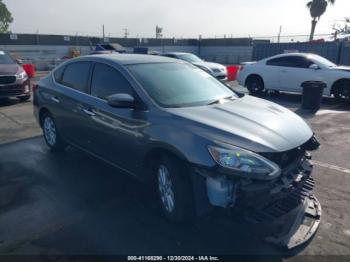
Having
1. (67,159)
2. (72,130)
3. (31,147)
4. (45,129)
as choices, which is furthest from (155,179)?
(31,147)

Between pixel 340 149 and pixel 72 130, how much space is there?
15.3 feet

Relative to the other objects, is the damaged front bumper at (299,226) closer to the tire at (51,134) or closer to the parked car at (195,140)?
the parked car at (195,140)

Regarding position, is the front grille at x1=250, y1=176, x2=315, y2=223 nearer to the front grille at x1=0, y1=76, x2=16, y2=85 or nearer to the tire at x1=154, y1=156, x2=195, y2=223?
the tire at x1=154, y1=156, x2=195, y2=223

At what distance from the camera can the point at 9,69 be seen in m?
10.6

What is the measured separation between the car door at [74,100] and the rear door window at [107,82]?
0.20m

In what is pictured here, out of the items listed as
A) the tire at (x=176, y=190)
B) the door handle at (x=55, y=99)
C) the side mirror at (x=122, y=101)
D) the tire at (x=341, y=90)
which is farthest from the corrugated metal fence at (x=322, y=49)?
the tire at (x=176, y=190)

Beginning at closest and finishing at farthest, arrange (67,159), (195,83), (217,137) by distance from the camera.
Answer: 1. (217,137)
2. (195,83)
3. (67,159)

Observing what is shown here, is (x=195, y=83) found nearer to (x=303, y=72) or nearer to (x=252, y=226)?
(x=252, y=226)

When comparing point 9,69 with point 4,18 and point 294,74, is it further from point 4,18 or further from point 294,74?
point 4,18

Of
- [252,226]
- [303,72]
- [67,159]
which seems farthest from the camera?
[303,72]

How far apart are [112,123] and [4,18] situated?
68716 millimetres

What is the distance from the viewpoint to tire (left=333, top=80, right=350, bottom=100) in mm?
10672

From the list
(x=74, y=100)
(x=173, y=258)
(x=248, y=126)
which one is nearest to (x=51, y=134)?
(x=74, y=100)

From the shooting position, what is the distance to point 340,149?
20.1ft
